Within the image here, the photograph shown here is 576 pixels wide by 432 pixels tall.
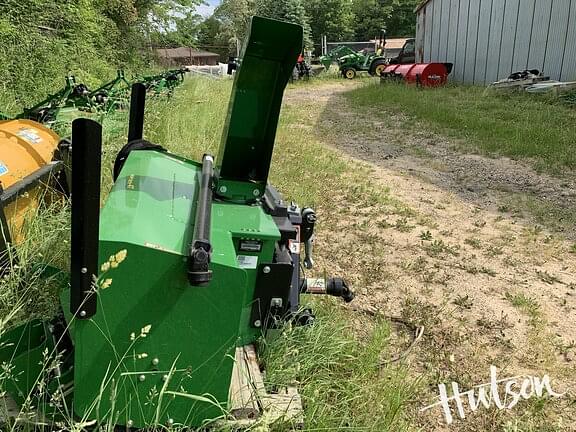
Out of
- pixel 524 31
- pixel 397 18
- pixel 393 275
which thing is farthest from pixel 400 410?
pixel 397 18

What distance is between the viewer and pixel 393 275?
3893 millimetres

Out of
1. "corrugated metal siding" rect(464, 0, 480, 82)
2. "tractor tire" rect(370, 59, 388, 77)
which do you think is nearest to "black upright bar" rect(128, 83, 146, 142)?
"corrugated metal siding" rect(464, 0, 480, 82)

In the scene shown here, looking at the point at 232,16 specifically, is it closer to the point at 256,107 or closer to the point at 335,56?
the point at 335,56

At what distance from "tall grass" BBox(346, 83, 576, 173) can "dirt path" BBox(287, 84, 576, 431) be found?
2.58ft

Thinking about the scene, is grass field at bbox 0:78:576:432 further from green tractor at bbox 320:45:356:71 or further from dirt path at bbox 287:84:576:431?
green tractor at bbox 320:45:356:71

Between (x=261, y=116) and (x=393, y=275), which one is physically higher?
(x=261, y=116)

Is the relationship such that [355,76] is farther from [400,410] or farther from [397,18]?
[397,18]

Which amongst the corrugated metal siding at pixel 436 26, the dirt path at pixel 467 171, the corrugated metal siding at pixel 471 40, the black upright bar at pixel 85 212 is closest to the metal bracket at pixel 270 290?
the black upright bar at pixel 85 212

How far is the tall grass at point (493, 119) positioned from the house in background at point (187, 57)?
987 centimetres

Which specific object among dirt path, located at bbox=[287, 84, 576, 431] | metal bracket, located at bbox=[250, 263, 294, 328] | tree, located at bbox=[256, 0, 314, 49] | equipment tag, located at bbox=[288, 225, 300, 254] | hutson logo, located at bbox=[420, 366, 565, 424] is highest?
tree, located at bbox=[256, 0, 314, 49]

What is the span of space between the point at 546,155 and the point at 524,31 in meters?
8.86

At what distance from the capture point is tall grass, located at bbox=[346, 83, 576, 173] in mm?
7516

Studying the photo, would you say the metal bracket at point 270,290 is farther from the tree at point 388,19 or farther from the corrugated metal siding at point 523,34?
the tree at point 388,19

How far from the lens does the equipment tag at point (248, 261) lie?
6.61 ft
